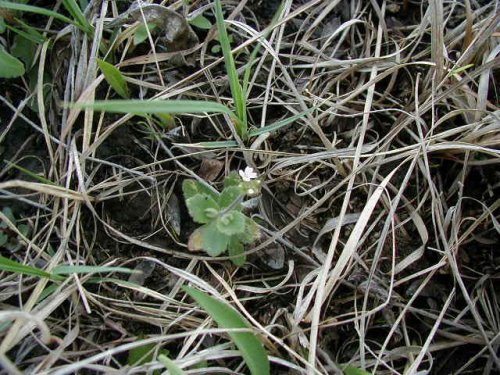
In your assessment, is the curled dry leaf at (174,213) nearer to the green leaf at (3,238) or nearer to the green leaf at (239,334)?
the green leaf at (239,334)

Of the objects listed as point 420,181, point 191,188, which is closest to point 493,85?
point 420,181

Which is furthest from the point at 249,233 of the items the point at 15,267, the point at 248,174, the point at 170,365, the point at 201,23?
the point at 201,23

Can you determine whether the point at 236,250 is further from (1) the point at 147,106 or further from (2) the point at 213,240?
(1) the point at 147,106

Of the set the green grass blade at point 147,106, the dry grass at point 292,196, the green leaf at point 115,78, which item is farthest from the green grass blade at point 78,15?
the green grass blade at point 147,106

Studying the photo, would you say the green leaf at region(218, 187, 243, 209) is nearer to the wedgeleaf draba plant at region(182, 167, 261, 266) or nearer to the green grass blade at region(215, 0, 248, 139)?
the wedgeleaf draba plant at region(182, 167, 261, 266)

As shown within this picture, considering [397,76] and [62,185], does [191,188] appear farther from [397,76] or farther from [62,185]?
[397,76]

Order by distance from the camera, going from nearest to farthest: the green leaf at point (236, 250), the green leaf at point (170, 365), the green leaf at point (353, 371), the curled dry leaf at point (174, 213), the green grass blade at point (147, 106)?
the green grass blade at point (147, 106)
the green leaf at point (170, 365)
the green leaf at point (353, 371)
the green leaf at point (236, 250)
the curled dry leaf at point (174, 213)
